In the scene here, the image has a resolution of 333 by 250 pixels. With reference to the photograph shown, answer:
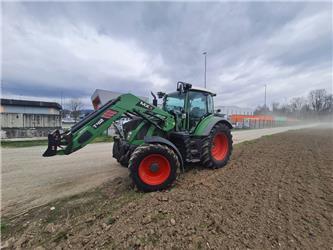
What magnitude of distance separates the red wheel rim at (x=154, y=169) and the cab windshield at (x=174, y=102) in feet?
5.92

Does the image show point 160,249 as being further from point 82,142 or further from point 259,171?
point 259,171

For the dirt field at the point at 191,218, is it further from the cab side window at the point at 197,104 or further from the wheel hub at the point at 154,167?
the cab side window at the point at 197,104

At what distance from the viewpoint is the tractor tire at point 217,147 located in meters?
4.82

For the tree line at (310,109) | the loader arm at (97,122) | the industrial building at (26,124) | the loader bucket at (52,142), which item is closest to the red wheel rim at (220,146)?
the loader arm at (97,122)

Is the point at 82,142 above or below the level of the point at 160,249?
above

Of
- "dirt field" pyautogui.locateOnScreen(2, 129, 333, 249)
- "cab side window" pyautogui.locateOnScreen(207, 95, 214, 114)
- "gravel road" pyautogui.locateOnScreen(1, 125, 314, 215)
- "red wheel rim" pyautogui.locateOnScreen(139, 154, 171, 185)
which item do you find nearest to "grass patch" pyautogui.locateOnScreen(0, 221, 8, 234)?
"dirt field" pyautogui.locateOnScreen(2, 129, 333, 249)

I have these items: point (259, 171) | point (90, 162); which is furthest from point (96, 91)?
point (259, 171)

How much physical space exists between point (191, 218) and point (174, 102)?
3.36 m

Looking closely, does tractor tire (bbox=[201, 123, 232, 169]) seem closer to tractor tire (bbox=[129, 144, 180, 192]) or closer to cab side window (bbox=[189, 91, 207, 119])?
cab side window (bbox=[189, 91, 207, 119])

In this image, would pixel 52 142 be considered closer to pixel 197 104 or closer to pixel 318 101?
pixel 197 104

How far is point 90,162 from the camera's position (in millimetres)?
6434

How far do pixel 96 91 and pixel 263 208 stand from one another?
1334 centimetres

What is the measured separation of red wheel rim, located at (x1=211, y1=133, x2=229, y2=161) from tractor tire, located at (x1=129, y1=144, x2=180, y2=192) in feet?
7.66

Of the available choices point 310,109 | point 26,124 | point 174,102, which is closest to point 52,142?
point 174,102
